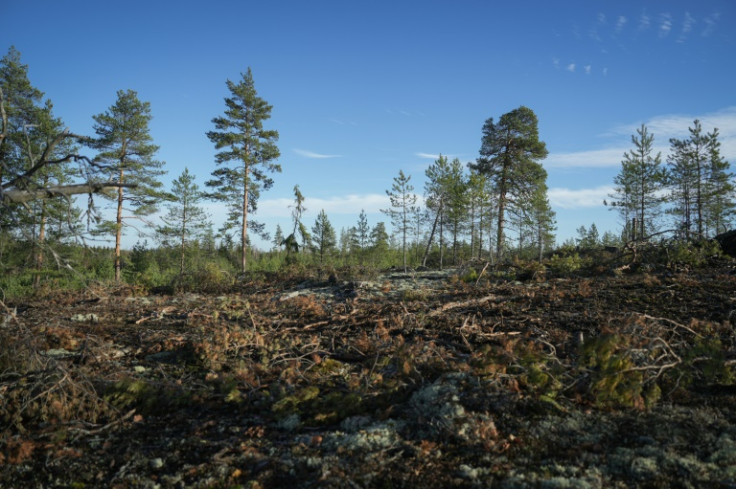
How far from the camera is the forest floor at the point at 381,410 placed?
9.37 feet

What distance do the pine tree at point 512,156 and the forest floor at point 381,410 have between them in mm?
24837

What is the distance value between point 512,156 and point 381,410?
30.0 meters

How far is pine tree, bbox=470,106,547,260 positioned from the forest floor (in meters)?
24.8

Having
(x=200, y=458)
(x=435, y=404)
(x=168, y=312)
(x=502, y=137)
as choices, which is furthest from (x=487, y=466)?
(x=502, y=137)

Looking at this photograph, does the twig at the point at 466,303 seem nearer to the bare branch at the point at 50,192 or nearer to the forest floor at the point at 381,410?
the forest floor at the point at 381,410

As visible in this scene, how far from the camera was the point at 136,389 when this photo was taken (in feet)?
14.4

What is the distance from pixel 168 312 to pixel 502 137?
27839 millimetres

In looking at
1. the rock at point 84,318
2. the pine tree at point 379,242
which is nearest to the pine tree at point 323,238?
the pine tree at point 379,242

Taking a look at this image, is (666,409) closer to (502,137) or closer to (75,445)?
(75,445)

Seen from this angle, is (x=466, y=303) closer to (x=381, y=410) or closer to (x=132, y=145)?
(x=381, y=410)

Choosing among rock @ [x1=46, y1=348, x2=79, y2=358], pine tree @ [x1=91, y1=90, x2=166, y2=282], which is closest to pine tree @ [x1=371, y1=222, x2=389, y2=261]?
pine tree @ [x1=91, y1=90, x2=166, y2=282]

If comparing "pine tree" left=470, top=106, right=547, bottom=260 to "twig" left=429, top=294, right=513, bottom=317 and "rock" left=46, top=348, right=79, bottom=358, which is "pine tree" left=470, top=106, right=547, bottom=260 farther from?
"rock" left=46, top=348, right=79, bottom=358

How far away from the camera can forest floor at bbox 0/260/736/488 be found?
2.86m

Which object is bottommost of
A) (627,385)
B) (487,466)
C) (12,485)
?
(12,485)
